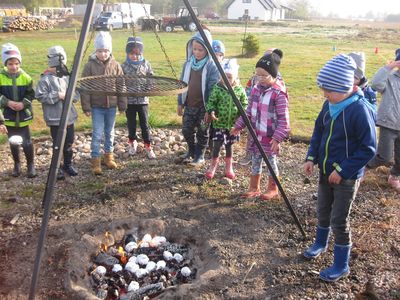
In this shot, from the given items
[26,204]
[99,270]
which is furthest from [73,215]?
[99,270]

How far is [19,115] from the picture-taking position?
4.86 meters

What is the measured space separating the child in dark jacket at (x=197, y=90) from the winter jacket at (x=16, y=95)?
189 centimetres

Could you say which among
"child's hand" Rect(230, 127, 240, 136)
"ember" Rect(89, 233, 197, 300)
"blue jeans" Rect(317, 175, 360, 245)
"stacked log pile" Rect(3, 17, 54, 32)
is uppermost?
"stacked log pile" Rect(3, 17, 54, 32)

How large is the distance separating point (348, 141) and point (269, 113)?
1350mm

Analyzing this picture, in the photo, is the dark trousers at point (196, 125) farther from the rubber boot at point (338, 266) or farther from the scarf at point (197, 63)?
the rubber boot at point (338, 266)

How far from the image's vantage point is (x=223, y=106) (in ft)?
16.4

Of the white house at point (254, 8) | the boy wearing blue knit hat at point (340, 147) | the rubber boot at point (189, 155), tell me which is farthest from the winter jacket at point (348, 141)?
the white house at point (254, 8)

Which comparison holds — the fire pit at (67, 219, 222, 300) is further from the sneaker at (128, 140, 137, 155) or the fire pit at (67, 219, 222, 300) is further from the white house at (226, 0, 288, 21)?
the white house at (226, 0, 288, 21)

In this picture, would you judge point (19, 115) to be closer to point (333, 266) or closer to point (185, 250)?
point (185, 250)

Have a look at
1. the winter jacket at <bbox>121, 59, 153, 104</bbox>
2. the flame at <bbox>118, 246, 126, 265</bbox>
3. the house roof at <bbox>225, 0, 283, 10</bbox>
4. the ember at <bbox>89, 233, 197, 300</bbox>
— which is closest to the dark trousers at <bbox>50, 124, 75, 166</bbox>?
the winter jacket at <bbox>121, 59, 153, 104</bbox>

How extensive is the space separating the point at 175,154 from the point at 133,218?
2078 millimetres

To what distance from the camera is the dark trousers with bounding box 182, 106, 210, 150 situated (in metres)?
5.35

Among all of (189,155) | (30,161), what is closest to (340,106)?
(189,155)

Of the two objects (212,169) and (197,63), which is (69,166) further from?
(197,63)
